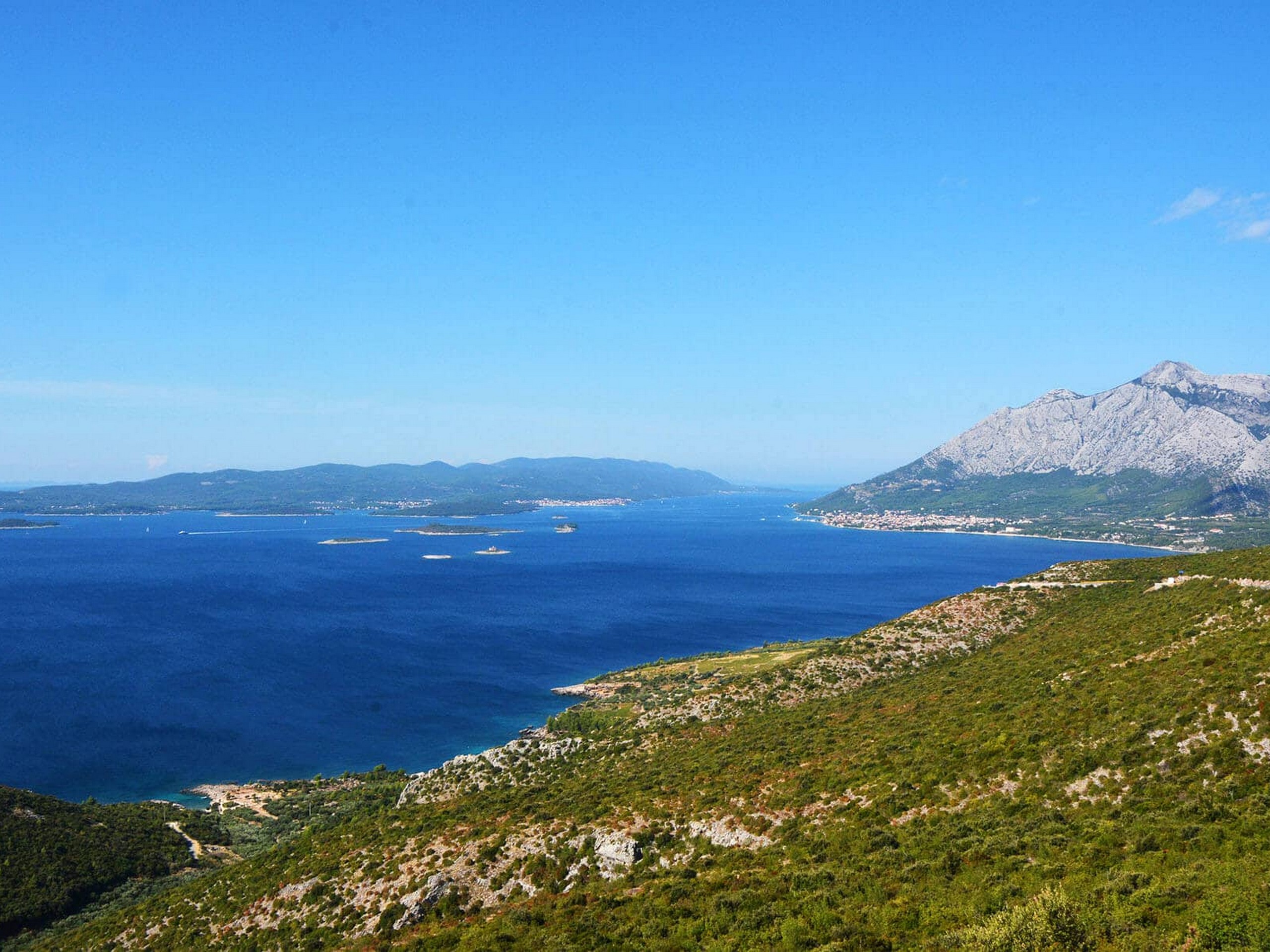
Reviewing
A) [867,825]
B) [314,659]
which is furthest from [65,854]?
[314,659]

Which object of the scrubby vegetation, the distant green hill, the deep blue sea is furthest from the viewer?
the deep blue sea

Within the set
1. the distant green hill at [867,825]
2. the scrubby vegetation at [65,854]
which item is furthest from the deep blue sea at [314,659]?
the distant green hill at [867,825]

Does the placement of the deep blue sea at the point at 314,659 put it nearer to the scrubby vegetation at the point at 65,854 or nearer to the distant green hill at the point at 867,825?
the scrubby vegetation at the point at 65,854

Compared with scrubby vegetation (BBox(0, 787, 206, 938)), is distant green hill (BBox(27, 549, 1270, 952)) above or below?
above

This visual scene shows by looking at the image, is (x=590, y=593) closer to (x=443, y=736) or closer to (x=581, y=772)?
(x=443, y=736)

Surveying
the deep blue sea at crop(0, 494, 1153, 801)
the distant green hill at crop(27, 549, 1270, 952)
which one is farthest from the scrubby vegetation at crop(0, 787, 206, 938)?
the deep blue sea at crop(0, 494, 1153, 801)

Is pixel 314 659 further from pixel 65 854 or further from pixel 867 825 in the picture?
pixel 867 825

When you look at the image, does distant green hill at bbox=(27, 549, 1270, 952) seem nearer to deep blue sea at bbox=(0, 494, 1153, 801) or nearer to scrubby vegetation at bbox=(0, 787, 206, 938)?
scrubby vegetation at bbox=(0, 787, 206, 938)

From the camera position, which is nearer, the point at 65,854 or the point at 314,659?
the point at 65,854

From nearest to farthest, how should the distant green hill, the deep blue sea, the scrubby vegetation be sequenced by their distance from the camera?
the distant green hill
the scrubby vegetation
the deep blue sea
